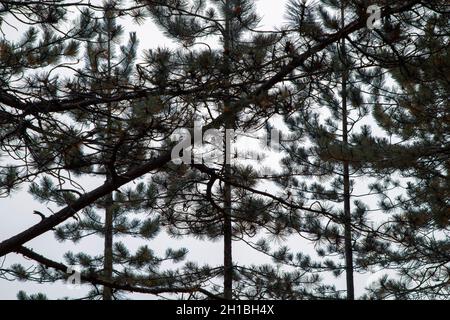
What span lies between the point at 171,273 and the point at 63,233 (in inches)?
72.5

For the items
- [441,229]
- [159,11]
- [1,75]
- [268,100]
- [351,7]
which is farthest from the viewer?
[441,229]

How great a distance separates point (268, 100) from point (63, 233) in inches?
234

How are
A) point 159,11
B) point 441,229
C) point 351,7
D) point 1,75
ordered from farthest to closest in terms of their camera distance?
1. point 441,229
2. point 159,11
3. point 1,75
4. point 351,7

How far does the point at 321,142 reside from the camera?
709 cm

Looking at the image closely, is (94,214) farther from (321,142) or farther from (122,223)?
(321,142)

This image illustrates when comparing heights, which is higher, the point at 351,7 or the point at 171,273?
the point at 351,7

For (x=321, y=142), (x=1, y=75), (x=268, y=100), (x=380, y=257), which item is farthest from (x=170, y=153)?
(x=380, y=257)

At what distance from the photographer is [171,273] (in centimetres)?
721
